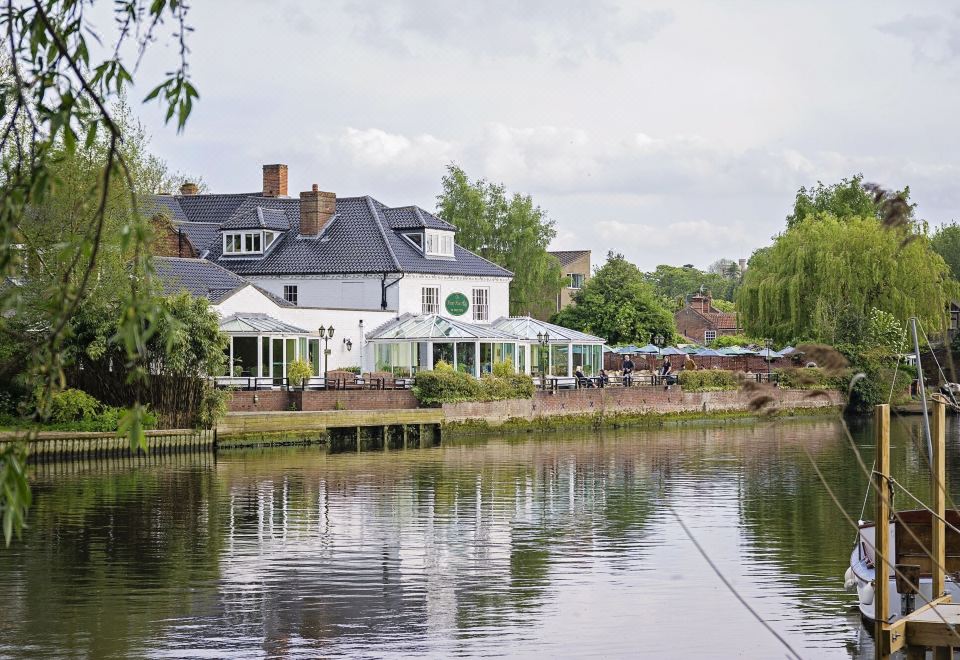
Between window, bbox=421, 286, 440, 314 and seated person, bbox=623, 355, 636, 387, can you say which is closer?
seated person, bbox=623, 355, 636, 387

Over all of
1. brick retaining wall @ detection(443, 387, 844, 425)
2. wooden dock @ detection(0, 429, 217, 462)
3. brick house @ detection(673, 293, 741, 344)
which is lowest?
wooden dock @ detection(0, 429, 217, 462)

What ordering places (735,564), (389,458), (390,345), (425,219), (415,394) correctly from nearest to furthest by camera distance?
(735,564) → (389,458) → (415,394) → (390,345) → (425,219)

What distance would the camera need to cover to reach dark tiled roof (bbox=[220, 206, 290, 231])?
59.1m

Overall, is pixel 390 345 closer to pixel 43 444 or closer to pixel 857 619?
pixel 43 444

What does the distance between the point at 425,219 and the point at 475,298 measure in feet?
13.4

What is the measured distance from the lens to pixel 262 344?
4875cm

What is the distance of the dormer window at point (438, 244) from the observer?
59219 mm

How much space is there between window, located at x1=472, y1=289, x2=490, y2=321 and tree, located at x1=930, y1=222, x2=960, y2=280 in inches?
1611

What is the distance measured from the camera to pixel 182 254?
60.0m

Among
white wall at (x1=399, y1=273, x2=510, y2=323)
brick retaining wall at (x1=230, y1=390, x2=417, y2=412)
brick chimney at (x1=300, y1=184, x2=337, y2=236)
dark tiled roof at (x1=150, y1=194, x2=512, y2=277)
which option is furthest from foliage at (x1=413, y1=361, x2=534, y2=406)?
brick chimney at (x1=300, y1=184, x2=337, y2=236)

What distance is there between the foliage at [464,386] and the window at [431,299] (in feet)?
24.6

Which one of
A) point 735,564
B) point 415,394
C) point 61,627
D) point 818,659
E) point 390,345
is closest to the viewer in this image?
point 818,659

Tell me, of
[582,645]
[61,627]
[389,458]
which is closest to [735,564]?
[582,645]

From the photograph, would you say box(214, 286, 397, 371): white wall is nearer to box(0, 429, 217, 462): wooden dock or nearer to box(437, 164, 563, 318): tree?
box(0, 429, 217, 462): wooden dock
